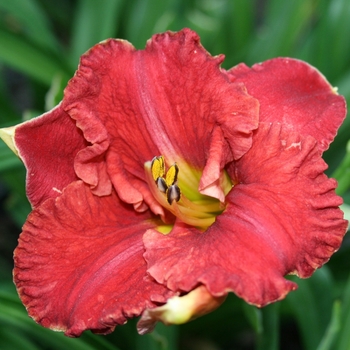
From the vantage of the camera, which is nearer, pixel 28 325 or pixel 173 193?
pixel 173 193

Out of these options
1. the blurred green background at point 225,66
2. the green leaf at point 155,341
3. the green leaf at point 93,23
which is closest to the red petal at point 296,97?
the blurred green background at point 225,66

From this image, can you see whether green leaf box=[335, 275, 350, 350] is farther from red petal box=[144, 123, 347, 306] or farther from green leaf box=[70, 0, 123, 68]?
green leaf box=[70, 0, 123, 68]

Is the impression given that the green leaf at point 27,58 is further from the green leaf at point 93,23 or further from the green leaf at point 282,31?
the green leaf at point 282,31

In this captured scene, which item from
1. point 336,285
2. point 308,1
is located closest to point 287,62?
point 336,285

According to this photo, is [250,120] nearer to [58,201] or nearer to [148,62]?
[148,62]

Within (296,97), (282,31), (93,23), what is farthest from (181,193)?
(93,23)

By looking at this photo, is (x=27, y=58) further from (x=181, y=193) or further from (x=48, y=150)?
(x=181, y=193)

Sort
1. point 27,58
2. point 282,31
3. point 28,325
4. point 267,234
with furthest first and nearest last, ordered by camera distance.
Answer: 1. point 282,31
2. point 27,58
3. point 28,325
4. point 267,234
